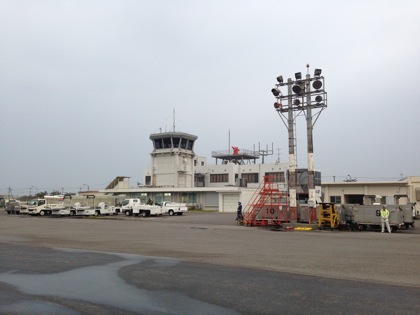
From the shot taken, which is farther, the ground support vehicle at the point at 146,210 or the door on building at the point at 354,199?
the door on building at the point at 354,199

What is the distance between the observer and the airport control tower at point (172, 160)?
76625mm

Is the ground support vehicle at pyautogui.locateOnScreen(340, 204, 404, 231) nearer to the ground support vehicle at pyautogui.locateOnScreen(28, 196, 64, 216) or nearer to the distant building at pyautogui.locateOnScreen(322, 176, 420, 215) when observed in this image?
the distant building at pyautogui.locateOnScreen(322, 176, 420, 215)

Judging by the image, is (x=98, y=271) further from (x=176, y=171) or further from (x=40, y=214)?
(x=176, y=171)

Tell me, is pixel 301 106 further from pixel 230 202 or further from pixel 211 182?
pixel 211 182

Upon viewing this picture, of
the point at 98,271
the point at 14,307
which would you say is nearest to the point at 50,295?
the point at 14,307

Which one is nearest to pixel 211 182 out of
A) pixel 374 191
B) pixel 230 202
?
pixel 230 202

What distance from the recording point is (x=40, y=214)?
5050cm

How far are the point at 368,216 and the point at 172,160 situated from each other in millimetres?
53996

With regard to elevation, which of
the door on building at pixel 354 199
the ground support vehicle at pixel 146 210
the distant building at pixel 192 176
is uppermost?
the distant building at pixel 192 176

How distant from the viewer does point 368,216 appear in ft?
85.6

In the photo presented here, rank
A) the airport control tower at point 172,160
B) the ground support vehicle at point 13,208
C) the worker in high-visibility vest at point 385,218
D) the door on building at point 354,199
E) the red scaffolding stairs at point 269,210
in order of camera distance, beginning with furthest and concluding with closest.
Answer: the airport control tower at point 172,160
the ground support vehicle at point 13,208
the door on building at point 354,199
the red scaffolding stairs at point 269,210
the worker in high-visibility vest at point 385,218

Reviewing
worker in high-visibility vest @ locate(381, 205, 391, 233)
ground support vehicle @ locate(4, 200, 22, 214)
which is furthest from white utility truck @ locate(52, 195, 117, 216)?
worker in high-visibility vest @ locate(381, 205, 391, 233)

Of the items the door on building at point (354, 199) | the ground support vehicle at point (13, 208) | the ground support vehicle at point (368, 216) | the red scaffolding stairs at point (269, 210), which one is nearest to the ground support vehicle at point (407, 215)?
the ground support vehicle at point (368, 216)

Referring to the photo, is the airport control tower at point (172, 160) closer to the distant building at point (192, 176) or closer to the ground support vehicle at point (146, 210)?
the distant building at point (192, 176)
